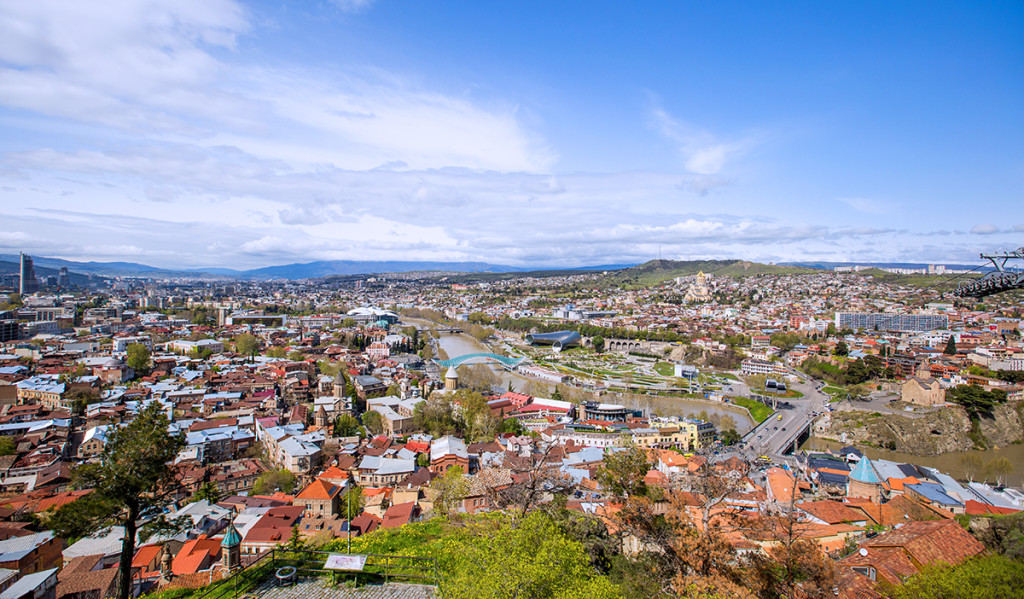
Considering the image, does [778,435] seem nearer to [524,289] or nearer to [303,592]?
[303,592]

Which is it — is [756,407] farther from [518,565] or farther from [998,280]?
[518,565]

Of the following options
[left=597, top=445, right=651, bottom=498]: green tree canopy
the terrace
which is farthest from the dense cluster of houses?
the terrace

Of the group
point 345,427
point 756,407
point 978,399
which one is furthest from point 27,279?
point 978,399

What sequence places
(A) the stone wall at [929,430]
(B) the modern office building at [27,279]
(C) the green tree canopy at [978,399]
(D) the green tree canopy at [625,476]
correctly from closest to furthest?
(D) the green tree canopy at [625,476]
(A) the stone wall at [929,430]
(C) the green tree canopy at [978,399]
(B) the modern office building at [27,279]

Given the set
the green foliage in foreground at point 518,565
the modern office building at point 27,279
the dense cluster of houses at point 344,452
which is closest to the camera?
the green foliage in foreground at point 518,565

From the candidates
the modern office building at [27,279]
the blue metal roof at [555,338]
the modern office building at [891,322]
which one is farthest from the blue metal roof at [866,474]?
the modern office building at [27,279]

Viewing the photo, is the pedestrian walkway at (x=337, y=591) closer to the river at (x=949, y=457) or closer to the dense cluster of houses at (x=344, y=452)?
the dense cluster of houses at (x=344, y=452)

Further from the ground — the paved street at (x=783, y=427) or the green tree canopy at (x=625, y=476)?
the green tree canopy at (x=625, y=476)

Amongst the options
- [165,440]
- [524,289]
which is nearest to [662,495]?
[165,440]
